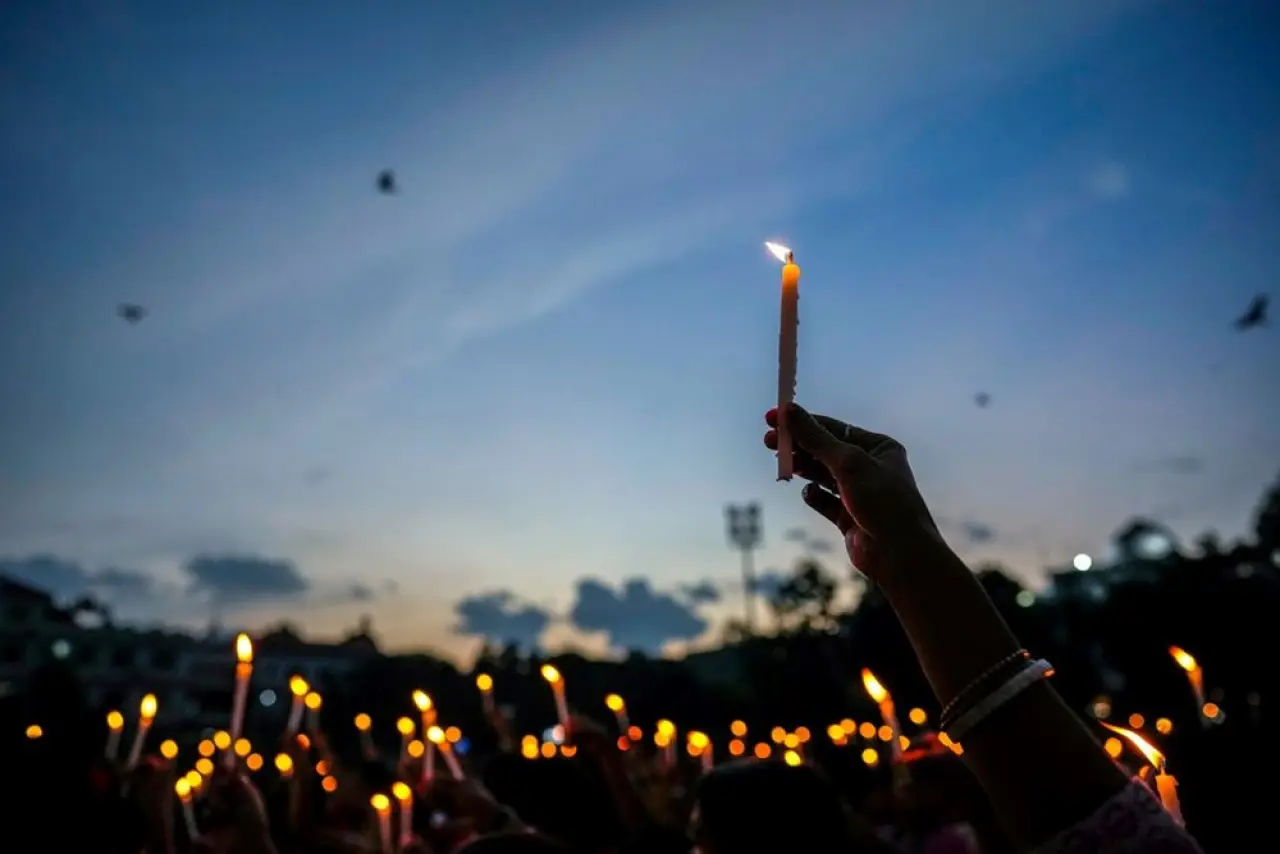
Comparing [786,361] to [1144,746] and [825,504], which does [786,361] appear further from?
[1144,746]

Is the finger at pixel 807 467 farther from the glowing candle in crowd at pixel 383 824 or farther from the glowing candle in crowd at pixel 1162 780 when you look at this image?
the glowing candle in crowd at pixel 383 824

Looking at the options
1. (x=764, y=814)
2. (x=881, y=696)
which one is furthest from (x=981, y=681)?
(x=881, y=696)

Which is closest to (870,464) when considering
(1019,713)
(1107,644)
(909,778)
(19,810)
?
(1019,713)

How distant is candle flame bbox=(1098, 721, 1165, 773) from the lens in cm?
153

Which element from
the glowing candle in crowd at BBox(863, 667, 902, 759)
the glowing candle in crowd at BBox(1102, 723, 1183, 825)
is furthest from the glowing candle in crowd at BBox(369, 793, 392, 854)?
the glowing candle in crowd at BBox(1102, 723, 1183, 825)

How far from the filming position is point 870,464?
145 centimetres

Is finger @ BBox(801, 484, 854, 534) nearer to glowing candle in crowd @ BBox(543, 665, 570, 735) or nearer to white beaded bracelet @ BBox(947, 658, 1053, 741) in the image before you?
white beaded bracelet @ BBox(947, 658, 1053, 741)

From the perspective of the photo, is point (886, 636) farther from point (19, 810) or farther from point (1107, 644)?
point (19, 810)

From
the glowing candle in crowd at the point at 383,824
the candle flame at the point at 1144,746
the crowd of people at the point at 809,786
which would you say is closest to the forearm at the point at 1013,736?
the crowd of people at the point at 809,786

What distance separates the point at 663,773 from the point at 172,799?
433 centimetres

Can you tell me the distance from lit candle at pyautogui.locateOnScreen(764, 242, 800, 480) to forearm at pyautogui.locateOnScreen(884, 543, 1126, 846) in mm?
289

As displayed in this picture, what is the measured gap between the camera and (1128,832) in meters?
1.16

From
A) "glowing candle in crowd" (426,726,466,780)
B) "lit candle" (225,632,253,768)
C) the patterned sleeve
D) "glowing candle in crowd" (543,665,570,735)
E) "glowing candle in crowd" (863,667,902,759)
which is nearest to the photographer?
the patterned sleeve

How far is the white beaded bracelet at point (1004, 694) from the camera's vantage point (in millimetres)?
1237
